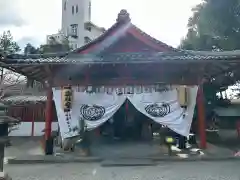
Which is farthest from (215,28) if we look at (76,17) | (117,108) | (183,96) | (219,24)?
(76,17)

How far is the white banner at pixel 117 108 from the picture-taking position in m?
11.8

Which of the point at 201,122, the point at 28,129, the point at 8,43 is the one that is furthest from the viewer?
the point at 8,43

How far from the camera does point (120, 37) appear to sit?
45.0 feet

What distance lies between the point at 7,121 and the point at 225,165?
6971mm

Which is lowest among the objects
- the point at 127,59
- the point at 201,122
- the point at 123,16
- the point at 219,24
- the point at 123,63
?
the point at 201,122

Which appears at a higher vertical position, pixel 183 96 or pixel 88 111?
pixel 183 96

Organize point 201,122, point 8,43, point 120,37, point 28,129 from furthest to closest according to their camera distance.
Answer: point 8,43
point 28,129
point 120,37
point 201,122

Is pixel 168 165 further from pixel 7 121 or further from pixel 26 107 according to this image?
pixel 26 107

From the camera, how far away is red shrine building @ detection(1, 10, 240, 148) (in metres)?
11.4

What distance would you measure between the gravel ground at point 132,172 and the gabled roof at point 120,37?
545 cm

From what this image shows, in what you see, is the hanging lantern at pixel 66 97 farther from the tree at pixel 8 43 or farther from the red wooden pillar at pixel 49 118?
the tree at pixel 8 43

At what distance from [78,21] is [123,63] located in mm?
51139

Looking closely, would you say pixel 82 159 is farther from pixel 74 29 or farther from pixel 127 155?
pixel 74 29

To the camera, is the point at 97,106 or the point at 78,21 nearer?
the point at 97,106
